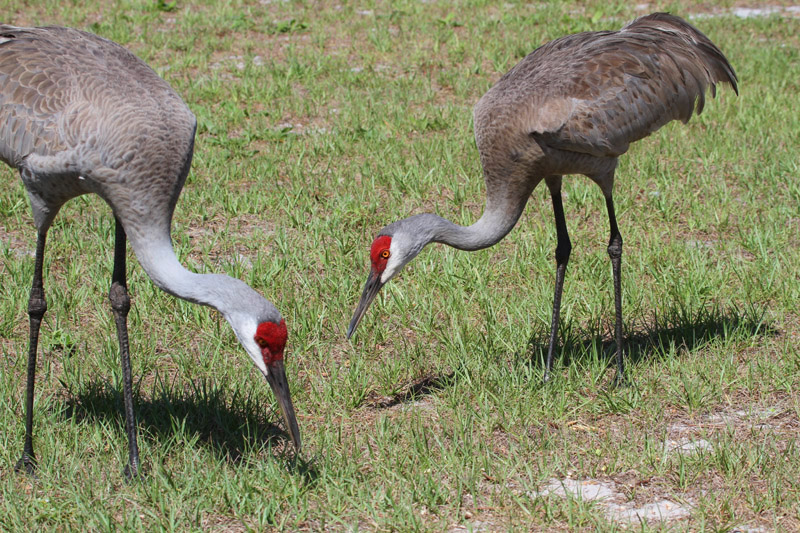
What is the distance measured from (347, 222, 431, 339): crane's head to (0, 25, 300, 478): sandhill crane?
2.60ft

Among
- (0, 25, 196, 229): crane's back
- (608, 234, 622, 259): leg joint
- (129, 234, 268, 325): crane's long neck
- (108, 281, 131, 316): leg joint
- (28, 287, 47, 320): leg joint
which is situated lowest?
(28, 287, 47, 320): leg joint

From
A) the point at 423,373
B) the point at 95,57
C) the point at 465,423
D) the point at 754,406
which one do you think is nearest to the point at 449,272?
the point at 423,373

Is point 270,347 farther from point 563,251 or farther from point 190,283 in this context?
point 563,251

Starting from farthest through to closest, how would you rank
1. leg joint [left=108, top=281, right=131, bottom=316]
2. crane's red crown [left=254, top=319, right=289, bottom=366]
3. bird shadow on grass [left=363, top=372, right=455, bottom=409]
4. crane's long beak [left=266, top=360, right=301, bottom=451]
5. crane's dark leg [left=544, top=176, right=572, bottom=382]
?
1. crane's dark leg [left=544, top=176, right=572, bottom=382]
2. bird shadow on grass [left=363, top=372, right=455, bottom=409]
3. leg joint [left=108, top=281, right=131, bottom=316]
4. crane's long beak [left=266, top=360, right=301, bottom=451]
5. crane's red crown [left=254, top=319, right=289, bottom=366]

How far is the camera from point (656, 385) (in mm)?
4242

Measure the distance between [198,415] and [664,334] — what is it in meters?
2.45

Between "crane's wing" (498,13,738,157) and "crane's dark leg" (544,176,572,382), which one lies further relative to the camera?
"crane's dark leg" (544,176,572,382)

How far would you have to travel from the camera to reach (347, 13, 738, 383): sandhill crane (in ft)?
13.5

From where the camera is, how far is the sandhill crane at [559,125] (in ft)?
13.5

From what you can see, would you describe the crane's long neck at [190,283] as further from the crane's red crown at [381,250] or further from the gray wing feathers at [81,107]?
the crane's red crown at [381,250]

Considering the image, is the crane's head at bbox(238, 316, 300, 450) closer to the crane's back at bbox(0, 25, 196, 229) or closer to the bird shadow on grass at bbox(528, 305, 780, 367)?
the crane's back at bbox(0, 25, 196, 229)

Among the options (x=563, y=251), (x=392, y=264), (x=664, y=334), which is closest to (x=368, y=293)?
(x=392, y=264)

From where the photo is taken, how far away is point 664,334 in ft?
15.6

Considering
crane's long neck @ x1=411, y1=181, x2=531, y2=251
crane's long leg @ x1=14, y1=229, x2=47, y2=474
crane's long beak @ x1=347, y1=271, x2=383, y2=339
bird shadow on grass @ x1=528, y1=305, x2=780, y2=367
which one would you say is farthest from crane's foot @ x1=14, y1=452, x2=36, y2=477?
bird shadow on grass @ x1=528, y1=305, x2=780, y2=367
